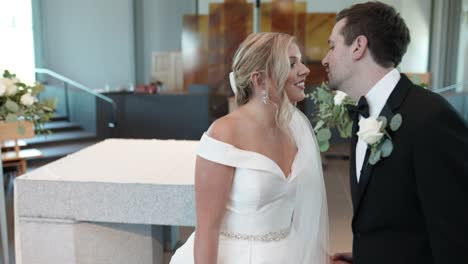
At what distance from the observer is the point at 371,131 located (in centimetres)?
141

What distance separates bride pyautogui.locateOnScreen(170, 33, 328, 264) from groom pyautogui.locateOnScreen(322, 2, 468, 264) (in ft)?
A: 0.64

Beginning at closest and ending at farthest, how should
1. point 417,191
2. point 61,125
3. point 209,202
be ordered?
point 417,191, point 209,202, point 61,125

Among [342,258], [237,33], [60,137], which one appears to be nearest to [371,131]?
[342,258]

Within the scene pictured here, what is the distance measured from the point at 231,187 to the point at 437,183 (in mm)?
663

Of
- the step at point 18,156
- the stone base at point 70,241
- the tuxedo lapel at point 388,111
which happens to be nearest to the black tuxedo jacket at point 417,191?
the tuxedo lapel at point 388,111

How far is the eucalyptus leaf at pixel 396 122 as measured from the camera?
136 cm

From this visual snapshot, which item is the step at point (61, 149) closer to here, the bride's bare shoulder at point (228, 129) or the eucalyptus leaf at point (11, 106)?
the eucalyptus leaf at point (11, 106)

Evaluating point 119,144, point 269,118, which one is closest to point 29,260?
point 119,144

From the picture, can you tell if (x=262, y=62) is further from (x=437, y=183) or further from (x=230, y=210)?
(x=437, y=183)

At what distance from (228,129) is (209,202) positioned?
261 mm

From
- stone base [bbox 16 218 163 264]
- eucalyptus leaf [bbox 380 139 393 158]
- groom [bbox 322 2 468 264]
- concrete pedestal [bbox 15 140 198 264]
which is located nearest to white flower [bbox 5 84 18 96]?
concrete pedestal [bbox 15 140 198 264]

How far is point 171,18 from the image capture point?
444 inches

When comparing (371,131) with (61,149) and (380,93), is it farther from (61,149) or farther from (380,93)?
(61,149)

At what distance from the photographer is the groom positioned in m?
1.29
